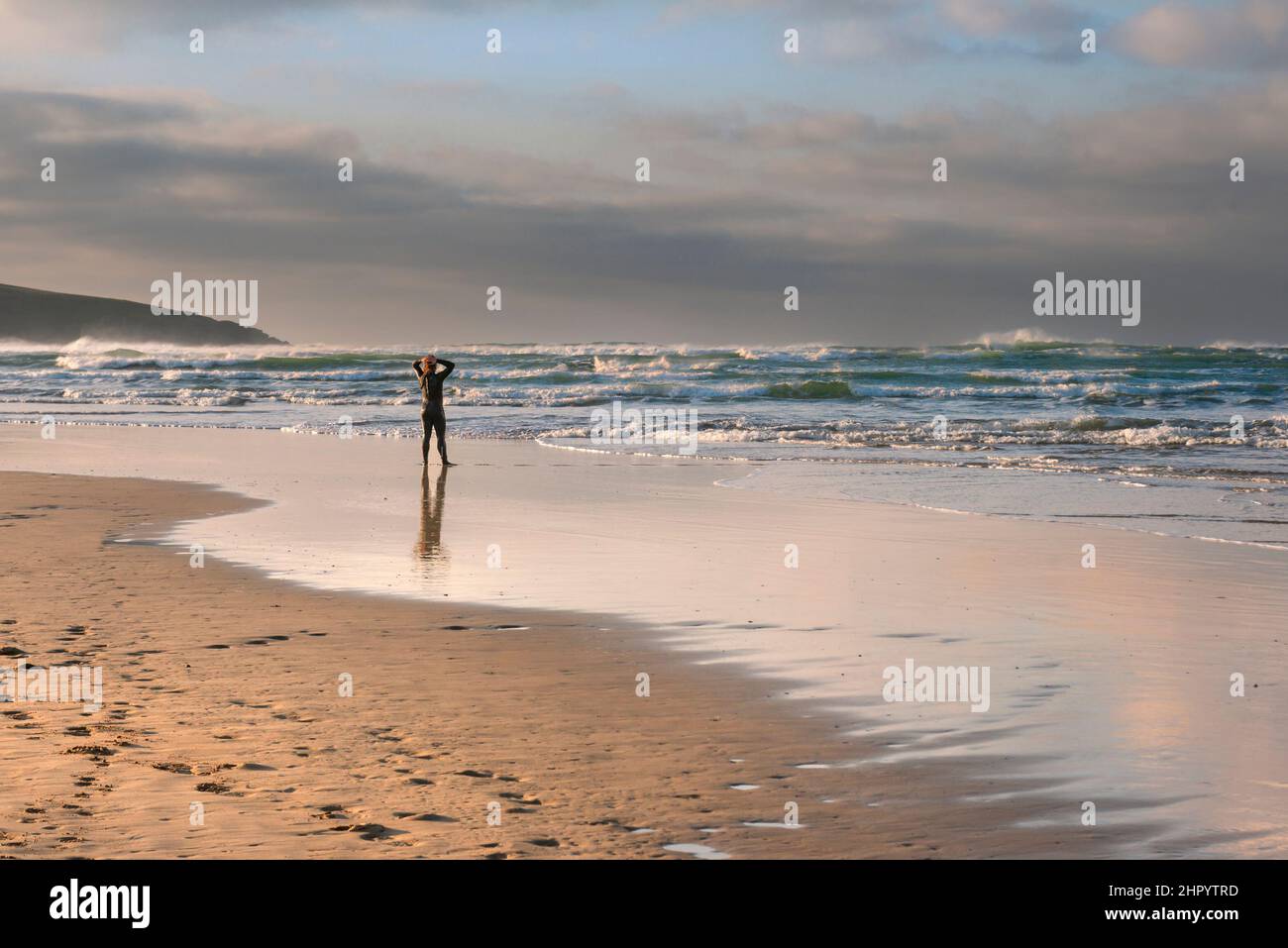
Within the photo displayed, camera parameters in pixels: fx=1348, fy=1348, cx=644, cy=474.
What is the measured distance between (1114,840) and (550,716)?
251cm

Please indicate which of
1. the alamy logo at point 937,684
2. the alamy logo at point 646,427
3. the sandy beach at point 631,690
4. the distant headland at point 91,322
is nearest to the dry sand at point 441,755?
the sandy beach at point 631,690

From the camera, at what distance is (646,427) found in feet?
101

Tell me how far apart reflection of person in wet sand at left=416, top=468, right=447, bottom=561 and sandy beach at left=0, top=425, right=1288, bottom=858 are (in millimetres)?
93

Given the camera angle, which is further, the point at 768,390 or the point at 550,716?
the point at 768,390

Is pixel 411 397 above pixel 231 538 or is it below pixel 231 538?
above

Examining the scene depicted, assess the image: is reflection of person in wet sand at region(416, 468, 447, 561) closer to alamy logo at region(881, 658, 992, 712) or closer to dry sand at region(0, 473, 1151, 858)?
dry sand at region(0, 473, 1151, 858)

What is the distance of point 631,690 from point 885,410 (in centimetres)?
2927

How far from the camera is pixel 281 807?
455 cm
